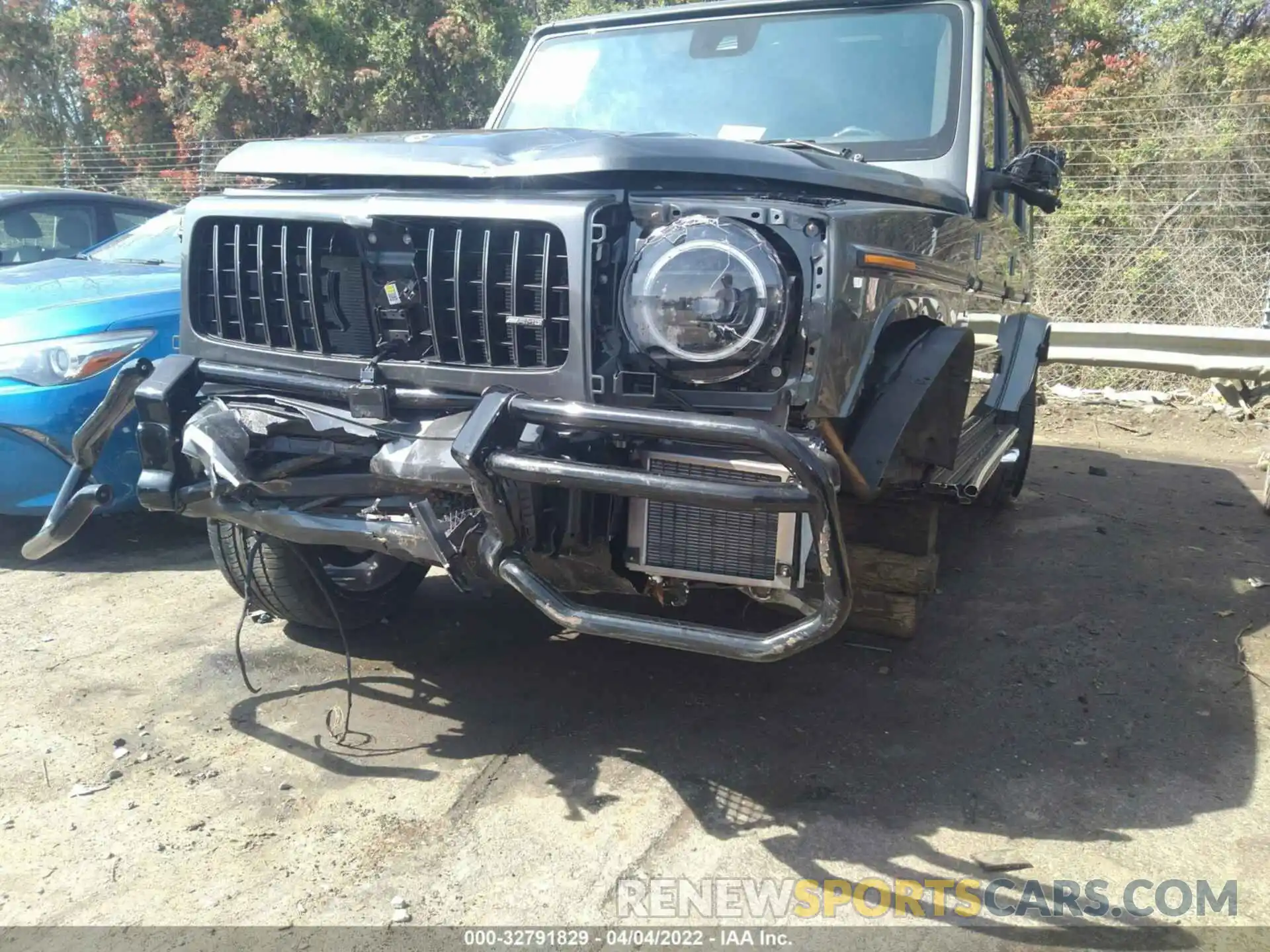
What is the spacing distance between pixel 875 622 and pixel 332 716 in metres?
1.74

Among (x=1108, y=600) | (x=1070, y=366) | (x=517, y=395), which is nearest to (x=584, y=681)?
(x=517, y=395)

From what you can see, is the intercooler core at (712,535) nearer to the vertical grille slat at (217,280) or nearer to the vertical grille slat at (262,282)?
the vertical grille slat at (262,282)

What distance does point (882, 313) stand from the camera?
8.16ft

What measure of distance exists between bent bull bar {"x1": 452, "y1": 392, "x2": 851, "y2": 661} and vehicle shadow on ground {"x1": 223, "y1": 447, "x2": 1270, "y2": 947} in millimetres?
609

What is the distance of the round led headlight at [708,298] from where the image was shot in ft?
7.04

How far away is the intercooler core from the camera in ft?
7.14

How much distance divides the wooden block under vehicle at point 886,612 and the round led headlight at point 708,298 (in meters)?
1.28

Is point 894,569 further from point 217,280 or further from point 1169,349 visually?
point 1169,349

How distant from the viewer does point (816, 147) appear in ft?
9.75

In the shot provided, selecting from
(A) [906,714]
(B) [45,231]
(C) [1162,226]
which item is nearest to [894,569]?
(A) [906,714]

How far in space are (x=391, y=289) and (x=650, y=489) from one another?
0.90 m

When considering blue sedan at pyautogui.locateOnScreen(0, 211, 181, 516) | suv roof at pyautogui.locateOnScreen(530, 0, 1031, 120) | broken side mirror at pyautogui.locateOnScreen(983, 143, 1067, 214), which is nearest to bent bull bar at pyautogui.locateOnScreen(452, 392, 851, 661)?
broken side mirror at pyautogui.locateOnScreen(983, 143, 1067, 214)

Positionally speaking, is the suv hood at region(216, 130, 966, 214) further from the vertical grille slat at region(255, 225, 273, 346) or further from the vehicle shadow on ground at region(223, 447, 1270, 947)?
the vehicle shadow on ground at region(223, 447, 1270, 947)

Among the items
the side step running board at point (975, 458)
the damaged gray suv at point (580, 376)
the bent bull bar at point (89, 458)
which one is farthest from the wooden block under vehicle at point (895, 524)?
the bent bull bar at point (89, 458)
